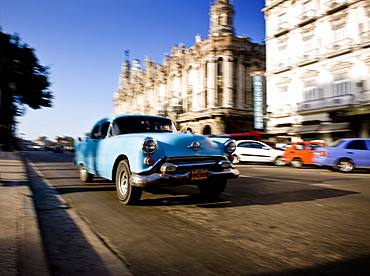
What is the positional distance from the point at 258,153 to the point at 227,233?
15.0 meters

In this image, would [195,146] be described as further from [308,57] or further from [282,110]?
[282,110]

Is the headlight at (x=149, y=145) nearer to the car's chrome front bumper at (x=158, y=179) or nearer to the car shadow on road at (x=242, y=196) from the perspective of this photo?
the car's chrome front bumper at (x=158, y=179)

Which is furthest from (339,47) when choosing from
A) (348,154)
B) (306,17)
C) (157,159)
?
(157,159)

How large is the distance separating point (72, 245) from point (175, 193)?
332 centimetres

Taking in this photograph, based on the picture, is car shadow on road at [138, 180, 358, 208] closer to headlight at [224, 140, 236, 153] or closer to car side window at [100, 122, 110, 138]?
headlight at [224, 140, 236, 153]

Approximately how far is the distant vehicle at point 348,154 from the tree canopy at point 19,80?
84.9 feet

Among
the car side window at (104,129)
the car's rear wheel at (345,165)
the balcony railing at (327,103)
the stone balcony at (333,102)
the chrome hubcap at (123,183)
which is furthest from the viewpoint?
the balcony railing at (327,103)

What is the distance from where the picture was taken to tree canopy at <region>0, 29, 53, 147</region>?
90.2 feet

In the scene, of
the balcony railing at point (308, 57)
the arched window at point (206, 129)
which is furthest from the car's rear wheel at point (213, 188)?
the arched window at point (206, 129)

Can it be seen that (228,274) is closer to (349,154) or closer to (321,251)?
(321,251)

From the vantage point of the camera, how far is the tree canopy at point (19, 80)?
27484 mm

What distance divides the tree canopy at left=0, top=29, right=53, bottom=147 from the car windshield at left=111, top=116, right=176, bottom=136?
24387 millimetres

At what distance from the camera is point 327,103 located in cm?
2403

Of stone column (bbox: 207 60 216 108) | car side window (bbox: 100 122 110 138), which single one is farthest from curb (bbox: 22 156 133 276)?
stone column (bbox: 207 60 216 108)
